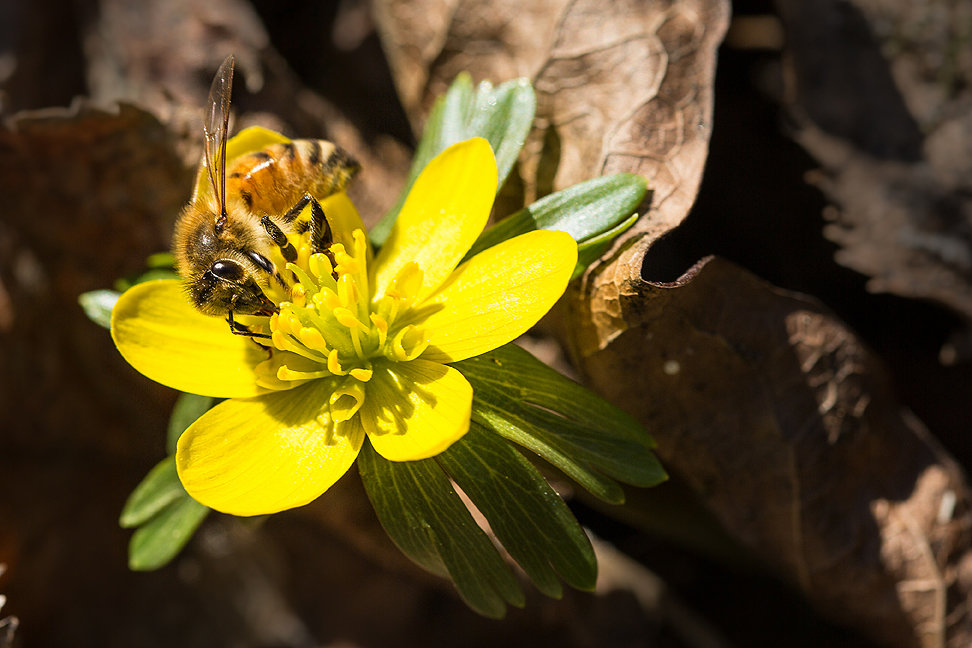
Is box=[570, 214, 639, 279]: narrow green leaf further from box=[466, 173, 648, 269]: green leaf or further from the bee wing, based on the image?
the bee wing

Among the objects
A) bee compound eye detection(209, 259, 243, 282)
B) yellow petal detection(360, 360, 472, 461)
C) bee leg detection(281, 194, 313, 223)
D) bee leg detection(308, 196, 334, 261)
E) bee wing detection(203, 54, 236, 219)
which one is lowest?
yellow petal detection(360, 360, 472, 461)

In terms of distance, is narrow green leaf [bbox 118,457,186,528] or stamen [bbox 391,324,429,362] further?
narrow green leaf [bbox 118,457,186,528]

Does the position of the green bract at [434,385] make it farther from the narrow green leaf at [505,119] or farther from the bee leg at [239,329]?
the narrow green leaf at [505,119]

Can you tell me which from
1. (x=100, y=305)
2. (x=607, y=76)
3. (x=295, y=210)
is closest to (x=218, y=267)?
(x=295, y=210)

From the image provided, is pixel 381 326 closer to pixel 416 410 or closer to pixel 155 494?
pixel 416 410

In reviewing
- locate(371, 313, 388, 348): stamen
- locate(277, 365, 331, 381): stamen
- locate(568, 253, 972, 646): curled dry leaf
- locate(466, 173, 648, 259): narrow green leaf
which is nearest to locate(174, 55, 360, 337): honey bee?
locate(277, 365, 331, 381): stamen

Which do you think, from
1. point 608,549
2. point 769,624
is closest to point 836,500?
point 769,624
